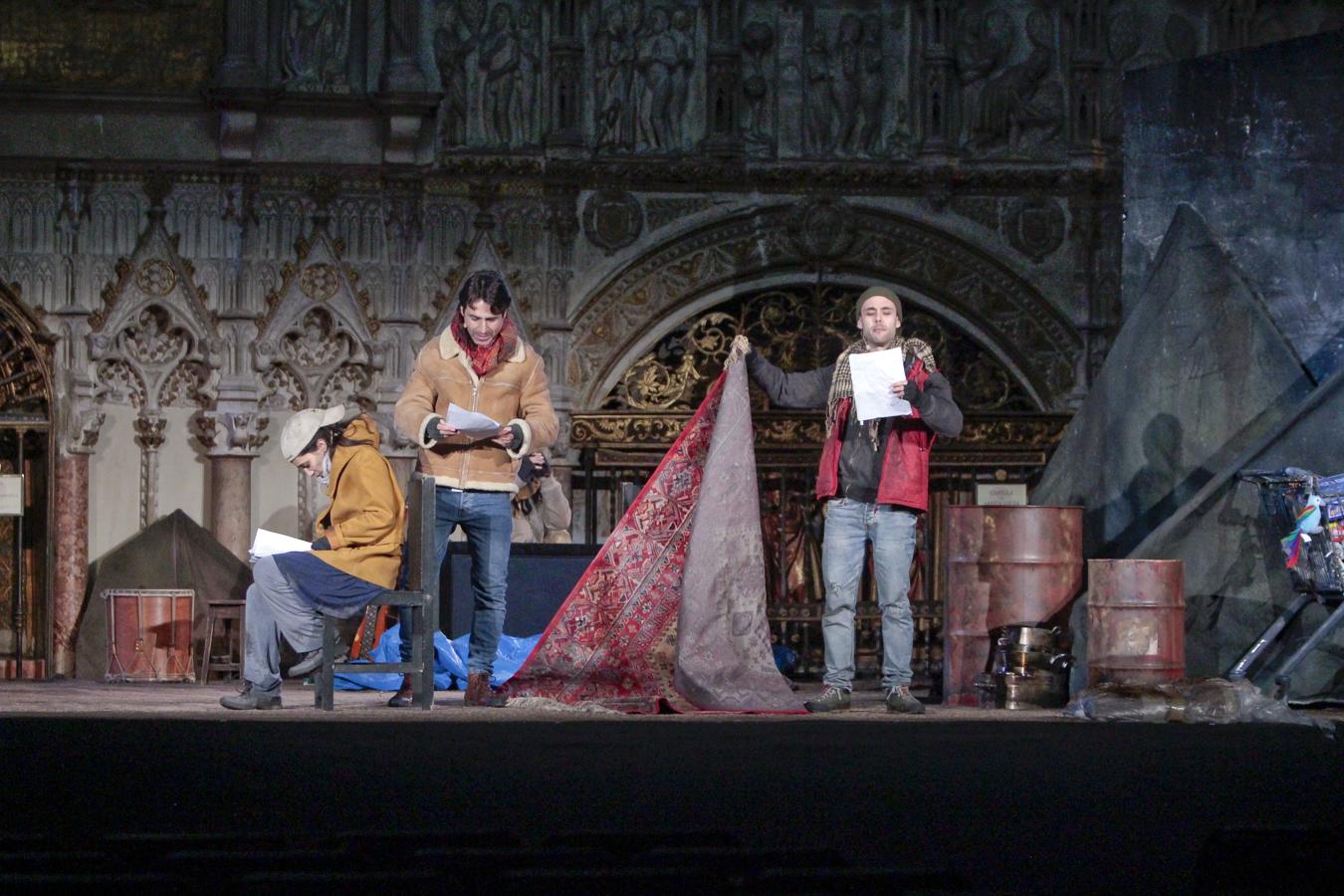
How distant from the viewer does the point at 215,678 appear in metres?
11.9

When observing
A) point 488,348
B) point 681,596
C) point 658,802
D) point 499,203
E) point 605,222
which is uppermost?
point 499,203

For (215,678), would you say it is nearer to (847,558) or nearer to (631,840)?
(847,558)

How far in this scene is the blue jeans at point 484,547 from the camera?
787 centimetres

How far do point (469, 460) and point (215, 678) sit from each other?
4.59 metres

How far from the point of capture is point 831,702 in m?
7.77

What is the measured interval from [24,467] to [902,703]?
707 cm

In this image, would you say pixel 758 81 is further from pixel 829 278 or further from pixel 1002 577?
pixel 1002 577

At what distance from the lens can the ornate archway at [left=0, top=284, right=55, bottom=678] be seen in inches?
504

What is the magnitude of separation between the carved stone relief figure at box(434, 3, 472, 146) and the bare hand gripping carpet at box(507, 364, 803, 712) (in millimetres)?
5550

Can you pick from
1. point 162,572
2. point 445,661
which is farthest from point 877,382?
point 162,572

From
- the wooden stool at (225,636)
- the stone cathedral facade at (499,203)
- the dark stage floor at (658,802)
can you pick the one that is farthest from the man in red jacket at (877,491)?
the stone cathedral facade at (499,203)

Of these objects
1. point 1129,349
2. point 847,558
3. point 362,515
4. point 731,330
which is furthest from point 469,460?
point 731,330

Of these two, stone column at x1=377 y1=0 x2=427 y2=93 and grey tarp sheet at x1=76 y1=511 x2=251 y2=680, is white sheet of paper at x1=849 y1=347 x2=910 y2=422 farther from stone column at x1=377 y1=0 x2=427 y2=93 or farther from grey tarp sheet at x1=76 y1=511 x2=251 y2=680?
stone column at x1=377 y1=0 x2=427 y2=93

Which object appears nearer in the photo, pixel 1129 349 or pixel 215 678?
pixel 1129 349
